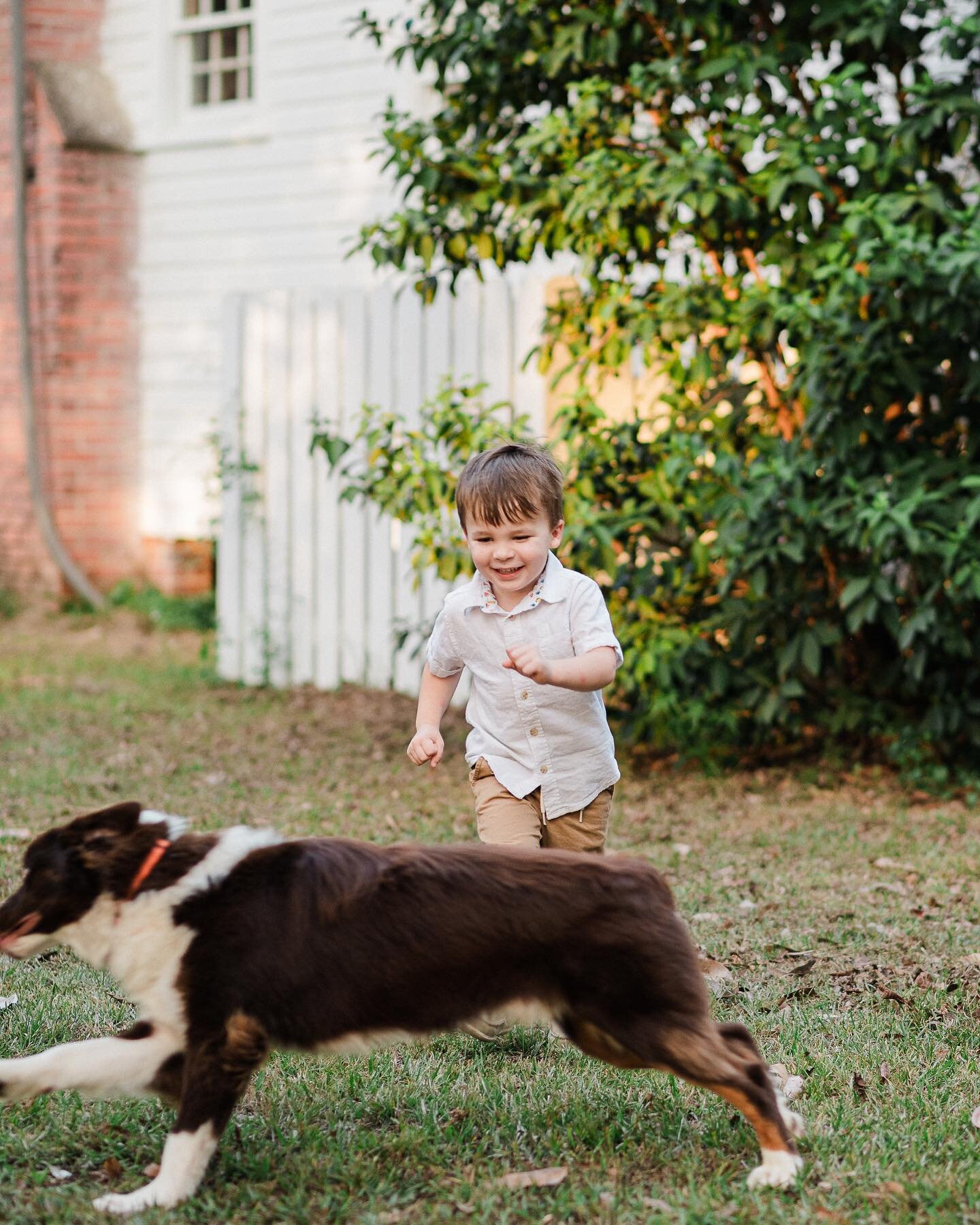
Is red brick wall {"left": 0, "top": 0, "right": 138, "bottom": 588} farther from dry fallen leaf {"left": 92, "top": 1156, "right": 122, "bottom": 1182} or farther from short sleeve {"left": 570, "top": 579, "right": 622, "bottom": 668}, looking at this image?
dry fallen leaf {"left": 92, "top": 1156, "right": 122, "bottom": 1182}

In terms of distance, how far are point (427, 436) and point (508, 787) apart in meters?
3.54

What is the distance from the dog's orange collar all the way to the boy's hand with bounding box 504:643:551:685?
873mm

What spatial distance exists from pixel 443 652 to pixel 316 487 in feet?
18.9

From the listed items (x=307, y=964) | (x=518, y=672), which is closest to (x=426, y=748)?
(x=518, y=672)

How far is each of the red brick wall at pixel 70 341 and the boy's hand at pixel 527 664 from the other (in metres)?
10.2

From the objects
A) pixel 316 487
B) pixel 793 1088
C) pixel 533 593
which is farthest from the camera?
pixel 316 487

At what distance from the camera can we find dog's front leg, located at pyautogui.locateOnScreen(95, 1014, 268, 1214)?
272 cm

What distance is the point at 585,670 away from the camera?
11.4 ft

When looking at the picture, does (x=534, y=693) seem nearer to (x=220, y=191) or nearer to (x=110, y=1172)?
(x=110, y=1172)

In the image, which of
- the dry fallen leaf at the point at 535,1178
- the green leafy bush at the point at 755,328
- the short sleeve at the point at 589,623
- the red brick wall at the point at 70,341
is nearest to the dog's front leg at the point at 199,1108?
the dry fallen leaf at the point at 535,1178

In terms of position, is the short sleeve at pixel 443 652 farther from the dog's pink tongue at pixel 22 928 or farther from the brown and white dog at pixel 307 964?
the dog's pink tongue at pixel 22 928

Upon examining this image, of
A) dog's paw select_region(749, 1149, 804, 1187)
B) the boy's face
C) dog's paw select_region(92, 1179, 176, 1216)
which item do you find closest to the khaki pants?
the boy's face

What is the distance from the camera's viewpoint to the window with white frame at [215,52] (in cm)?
1295

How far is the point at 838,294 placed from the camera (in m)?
6.14
